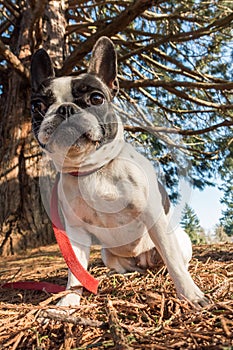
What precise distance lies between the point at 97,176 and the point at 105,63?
0.56 meters

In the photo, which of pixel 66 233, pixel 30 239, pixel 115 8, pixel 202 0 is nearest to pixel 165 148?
pixel 30 239

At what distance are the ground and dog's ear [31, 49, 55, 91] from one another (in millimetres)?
980

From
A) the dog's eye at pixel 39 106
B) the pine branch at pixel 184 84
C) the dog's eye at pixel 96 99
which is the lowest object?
the dog's eye at pixel 96 99

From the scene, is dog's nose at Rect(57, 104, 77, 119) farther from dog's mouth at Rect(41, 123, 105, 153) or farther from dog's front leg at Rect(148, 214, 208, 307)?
dog's front leg at Rect(148, 214, 208, 307)

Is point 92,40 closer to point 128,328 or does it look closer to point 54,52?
point 54,52

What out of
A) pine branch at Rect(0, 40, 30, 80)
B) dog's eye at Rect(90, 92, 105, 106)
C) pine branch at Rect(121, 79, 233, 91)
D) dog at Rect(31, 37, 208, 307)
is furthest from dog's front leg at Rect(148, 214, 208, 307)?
pine branch at Rect(0, 40, 30, 80)

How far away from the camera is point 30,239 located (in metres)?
3.75

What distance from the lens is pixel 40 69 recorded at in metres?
1.81

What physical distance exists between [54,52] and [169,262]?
11.8ft

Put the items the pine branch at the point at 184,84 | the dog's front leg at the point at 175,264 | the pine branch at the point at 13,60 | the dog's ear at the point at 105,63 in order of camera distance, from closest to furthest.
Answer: the dog's front leg at the point at 175,264 < the dog's ear at the point at 105,63 < the pine branch at the point at 13,60 < the pine branch at the point at 184,84

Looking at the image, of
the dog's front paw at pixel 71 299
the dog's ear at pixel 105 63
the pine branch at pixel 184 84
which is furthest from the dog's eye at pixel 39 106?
the pine branch at pixel 184 84

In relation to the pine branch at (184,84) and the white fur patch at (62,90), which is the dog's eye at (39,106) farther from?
the pine branch at (184,84)

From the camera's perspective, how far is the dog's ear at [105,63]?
170cm

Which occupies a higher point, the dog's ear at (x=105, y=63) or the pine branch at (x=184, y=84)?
the pine branch at (x=184, y=84)
